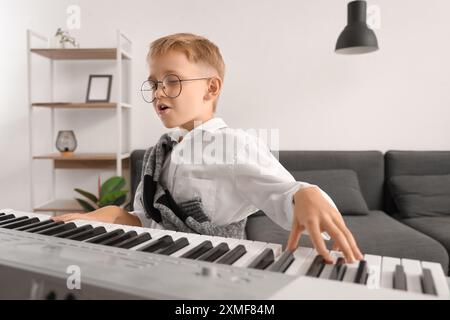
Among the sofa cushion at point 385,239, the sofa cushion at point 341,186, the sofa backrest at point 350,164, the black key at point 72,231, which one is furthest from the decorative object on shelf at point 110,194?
the black key at point 72,231

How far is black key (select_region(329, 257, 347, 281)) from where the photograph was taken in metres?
0.48

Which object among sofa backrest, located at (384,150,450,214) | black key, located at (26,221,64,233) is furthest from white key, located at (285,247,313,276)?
sofa backrest, located at (384,150,450,214)

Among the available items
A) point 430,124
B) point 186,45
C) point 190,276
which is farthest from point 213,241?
point 430,124

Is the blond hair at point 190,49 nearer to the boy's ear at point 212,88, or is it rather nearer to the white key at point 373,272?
the boy's ear at point 212,88

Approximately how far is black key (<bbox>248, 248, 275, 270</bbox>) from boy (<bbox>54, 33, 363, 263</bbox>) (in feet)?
0.77

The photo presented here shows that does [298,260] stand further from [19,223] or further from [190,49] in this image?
[190,49]

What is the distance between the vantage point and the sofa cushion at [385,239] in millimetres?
2053

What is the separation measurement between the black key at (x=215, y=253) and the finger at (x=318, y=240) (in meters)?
0.13

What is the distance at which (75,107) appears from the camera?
9.45ft

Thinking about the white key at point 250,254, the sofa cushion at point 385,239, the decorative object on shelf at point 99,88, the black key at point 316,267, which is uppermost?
the decorative object on shelf at point 99,88

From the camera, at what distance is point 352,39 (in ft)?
8.02

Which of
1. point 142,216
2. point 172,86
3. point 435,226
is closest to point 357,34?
point 435,226

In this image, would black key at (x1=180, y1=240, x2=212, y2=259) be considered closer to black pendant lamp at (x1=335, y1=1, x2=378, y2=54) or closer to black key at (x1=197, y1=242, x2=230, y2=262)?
black key at (x1=197, y1=242, x2=230, y2=262)
